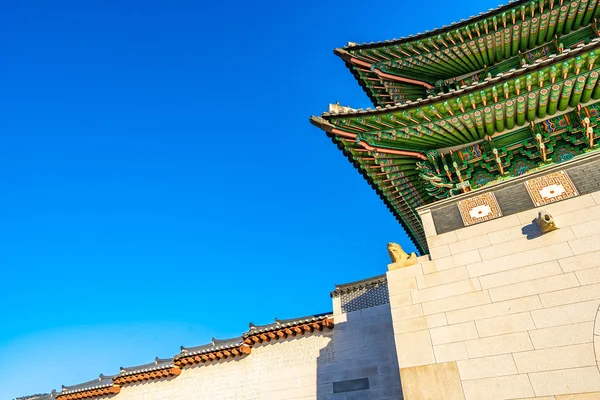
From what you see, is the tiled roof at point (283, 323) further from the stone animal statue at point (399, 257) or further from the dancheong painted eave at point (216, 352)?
the stone animal statue at point (399, 257)

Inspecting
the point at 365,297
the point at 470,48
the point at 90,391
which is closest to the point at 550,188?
the point at 470,48

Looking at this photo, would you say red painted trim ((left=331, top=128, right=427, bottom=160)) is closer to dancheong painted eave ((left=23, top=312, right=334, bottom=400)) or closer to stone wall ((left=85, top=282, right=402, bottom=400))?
stone wall ((left=85, top=282, right=402, bottom=400))

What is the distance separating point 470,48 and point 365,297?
A: 8716mm

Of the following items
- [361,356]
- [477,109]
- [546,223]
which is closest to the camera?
[546,223]

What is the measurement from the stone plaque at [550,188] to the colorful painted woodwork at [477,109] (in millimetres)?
636

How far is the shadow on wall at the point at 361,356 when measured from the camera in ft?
39.0

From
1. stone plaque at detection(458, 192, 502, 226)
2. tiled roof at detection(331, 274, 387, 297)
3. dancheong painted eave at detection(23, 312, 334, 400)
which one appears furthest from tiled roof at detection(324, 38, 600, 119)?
dancheong painted eave at detection(23, 312, 334, 400)

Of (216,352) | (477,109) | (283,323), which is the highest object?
(477,109)

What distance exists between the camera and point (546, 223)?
6.62 meters

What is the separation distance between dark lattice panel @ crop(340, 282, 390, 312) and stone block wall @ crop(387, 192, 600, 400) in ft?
19.2

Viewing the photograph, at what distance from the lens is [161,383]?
55.9 feet

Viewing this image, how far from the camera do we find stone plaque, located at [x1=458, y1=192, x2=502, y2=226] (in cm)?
759

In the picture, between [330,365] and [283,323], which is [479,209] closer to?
[330,365]

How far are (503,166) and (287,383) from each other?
1028 centimetres
